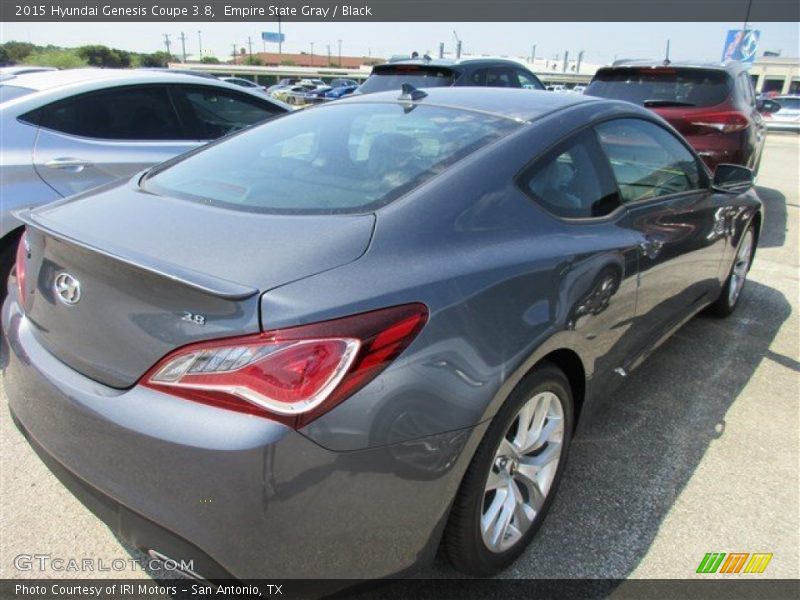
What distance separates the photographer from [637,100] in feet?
21.5

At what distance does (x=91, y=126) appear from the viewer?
395cm

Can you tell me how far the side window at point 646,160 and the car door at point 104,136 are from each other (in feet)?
9.53

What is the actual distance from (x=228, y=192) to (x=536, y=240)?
3.50ft

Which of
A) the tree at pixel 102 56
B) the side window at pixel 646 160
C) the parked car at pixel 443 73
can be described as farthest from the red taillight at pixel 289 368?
the tree at pixel 102 56

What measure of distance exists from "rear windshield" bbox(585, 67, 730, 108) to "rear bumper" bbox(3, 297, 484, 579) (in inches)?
229

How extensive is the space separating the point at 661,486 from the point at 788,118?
29.3 m

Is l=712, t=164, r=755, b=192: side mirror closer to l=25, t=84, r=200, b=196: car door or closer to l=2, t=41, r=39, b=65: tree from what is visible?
l=25, t=84, r=200, b=196: car door

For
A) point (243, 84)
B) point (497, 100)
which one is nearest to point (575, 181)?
point (497, 100)

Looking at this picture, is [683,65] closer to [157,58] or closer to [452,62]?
[452,62]

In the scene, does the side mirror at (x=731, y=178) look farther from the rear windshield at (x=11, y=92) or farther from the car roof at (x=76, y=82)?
the rear windshield at (x=11, y=92)

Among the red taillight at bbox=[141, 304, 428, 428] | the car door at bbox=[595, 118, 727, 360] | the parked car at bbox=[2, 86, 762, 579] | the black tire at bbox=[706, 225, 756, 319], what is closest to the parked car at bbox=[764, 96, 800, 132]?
the black tire at bbox=[706, 225, 756, 319]

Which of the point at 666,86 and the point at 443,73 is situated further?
the point at 443,73

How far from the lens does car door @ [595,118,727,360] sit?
106 inches

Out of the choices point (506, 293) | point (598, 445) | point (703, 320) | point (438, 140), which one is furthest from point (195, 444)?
point (703, 320)
